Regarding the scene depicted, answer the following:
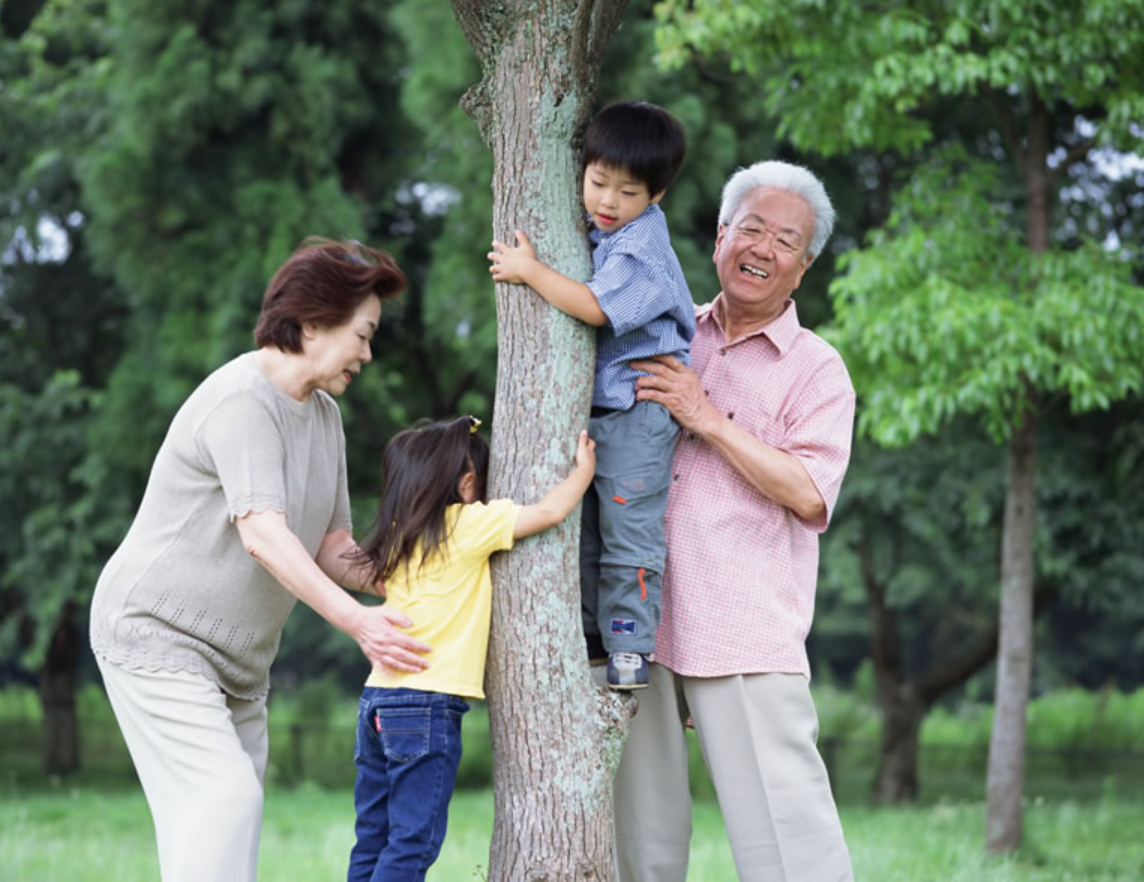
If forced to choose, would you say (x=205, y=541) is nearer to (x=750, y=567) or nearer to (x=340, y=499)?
(x=340, y=499)

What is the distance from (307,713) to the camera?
594 inches

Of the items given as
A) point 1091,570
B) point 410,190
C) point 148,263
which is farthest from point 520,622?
point 410,190

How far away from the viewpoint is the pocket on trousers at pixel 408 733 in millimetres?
3164

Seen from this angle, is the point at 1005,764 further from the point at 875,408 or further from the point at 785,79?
the point at 785,79

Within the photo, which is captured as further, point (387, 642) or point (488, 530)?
point (488, 530)

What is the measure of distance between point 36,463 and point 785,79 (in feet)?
25.6

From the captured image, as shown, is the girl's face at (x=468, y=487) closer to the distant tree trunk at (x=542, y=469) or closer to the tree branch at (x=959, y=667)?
the distant tree trunk at (x=542, y=469)

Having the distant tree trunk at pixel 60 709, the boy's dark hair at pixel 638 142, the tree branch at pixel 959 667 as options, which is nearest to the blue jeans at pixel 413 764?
the boy's dark hair at pixel 638 142

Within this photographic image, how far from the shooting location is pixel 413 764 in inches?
125

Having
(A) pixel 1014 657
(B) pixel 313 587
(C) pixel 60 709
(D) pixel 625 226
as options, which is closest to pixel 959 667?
(A) pixel 1014 657

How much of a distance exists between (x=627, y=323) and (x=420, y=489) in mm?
642

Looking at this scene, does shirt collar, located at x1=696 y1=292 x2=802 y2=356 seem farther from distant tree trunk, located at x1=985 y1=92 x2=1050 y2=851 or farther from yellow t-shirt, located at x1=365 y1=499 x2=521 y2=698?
distant tree trunk, located at x1=985 y1=92 x2=1050 y2=851

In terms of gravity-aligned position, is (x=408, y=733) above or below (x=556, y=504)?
below

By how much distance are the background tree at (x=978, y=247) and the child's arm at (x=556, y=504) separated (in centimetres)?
410
